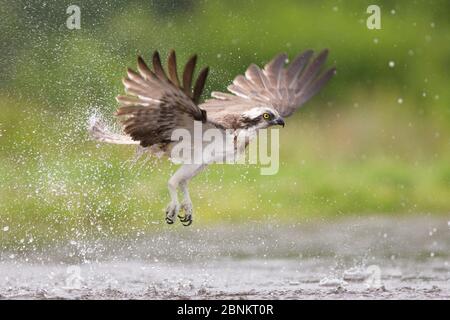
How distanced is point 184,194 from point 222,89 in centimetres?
378

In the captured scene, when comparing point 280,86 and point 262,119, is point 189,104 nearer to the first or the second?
point 262,119

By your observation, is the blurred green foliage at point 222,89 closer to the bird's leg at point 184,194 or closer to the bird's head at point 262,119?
the bird's leg at point 184,194

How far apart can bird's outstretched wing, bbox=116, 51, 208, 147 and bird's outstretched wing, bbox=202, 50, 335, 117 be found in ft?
2.95

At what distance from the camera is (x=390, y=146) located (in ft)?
39.6

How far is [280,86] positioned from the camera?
26.7 feet

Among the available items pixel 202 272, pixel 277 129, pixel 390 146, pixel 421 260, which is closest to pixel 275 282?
pixel 202 272

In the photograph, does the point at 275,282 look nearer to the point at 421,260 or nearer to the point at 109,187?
the point at 421,260

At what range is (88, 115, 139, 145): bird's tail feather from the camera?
7.56m

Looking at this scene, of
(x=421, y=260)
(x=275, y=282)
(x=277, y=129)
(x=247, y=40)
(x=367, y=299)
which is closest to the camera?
(x=367, y=299)

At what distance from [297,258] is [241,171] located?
2.06m

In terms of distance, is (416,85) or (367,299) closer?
(367,299)

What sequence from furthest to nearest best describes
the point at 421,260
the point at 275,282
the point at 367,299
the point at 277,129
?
1. the point at 277,129
2. the point at 421,260
3. the point at 275,282
4. the point at 367,299

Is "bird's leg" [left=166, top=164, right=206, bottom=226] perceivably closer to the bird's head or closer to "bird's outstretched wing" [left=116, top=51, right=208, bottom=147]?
"bird's outstretched wing" [left=116, top=51, right=208, bottom=147]

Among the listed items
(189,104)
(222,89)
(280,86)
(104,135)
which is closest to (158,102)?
(189,104)
